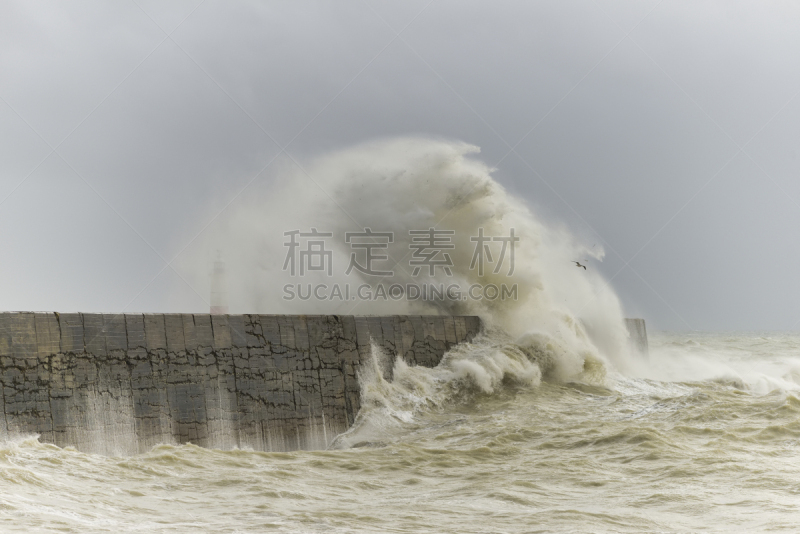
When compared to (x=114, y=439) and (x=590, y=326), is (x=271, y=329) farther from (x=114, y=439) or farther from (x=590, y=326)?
(x=590, y=326)

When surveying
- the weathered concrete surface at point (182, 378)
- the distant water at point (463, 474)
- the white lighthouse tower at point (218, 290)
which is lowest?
the distant water at point (463, 474)

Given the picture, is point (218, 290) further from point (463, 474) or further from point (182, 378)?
point (463, 474)

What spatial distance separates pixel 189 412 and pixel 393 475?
68.2 inches

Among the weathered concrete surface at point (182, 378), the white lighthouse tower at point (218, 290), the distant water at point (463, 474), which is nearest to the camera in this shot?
the distant water at point (463, 474)

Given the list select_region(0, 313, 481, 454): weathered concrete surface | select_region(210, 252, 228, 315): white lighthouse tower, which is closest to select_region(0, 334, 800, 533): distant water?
select_region(0, 313, 481, 454): weathered concrete surface

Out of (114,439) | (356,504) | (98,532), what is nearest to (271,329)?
(114,439)

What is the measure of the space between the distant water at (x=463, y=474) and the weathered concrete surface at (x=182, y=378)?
26 cm

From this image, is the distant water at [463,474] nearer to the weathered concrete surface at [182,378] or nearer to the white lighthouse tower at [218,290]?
the weathered concrete surface at [182,378]

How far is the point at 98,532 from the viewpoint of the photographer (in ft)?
8.08

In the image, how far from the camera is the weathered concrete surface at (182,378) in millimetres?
4133

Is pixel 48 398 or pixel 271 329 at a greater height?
pixel 271 329

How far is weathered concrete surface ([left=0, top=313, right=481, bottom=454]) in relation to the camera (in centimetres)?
413

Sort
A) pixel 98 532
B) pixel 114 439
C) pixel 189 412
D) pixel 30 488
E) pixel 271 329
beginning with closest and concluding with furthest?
1. pixel 98 532
2. pixel 30 488
3. pixel 114 439
4. pixel 189 412
5. pixel 271 329

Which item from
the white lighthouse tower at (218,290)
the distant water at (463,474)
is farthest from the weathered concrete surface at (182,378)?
the white lighthouse tower at (218,290)
